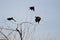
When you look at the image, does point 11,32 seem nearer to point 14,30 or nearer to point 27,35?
point 14,30

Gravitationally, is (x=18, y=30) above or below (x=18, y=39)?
above

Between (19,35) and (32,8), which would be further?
(19,35)

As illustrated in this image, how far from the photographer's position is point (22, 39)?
167 cm

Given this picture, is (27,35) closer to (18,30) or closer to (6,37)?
(18,30)

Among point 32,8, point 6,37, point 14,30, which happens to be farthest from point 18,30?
point 32,8

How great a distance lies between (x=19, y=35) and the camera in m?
1.69

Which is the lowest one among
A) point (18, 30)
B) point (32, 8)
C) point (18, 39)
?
point (18, 39)

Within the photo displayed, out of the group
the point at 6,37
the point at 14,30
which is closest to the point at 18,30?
the point at 14,30

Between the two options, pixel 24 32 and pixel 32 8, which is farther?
pixel 24 32

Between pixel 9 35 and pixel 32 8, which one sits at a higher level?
pixel 32 8

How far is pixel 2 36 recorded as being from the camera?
1688 millimetres

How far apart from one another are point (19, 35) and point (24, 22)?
0.17 m

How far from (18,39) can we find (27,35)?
0.11 m

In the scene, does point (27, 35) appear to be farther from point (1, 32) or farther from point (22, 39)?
point (1, 32)
